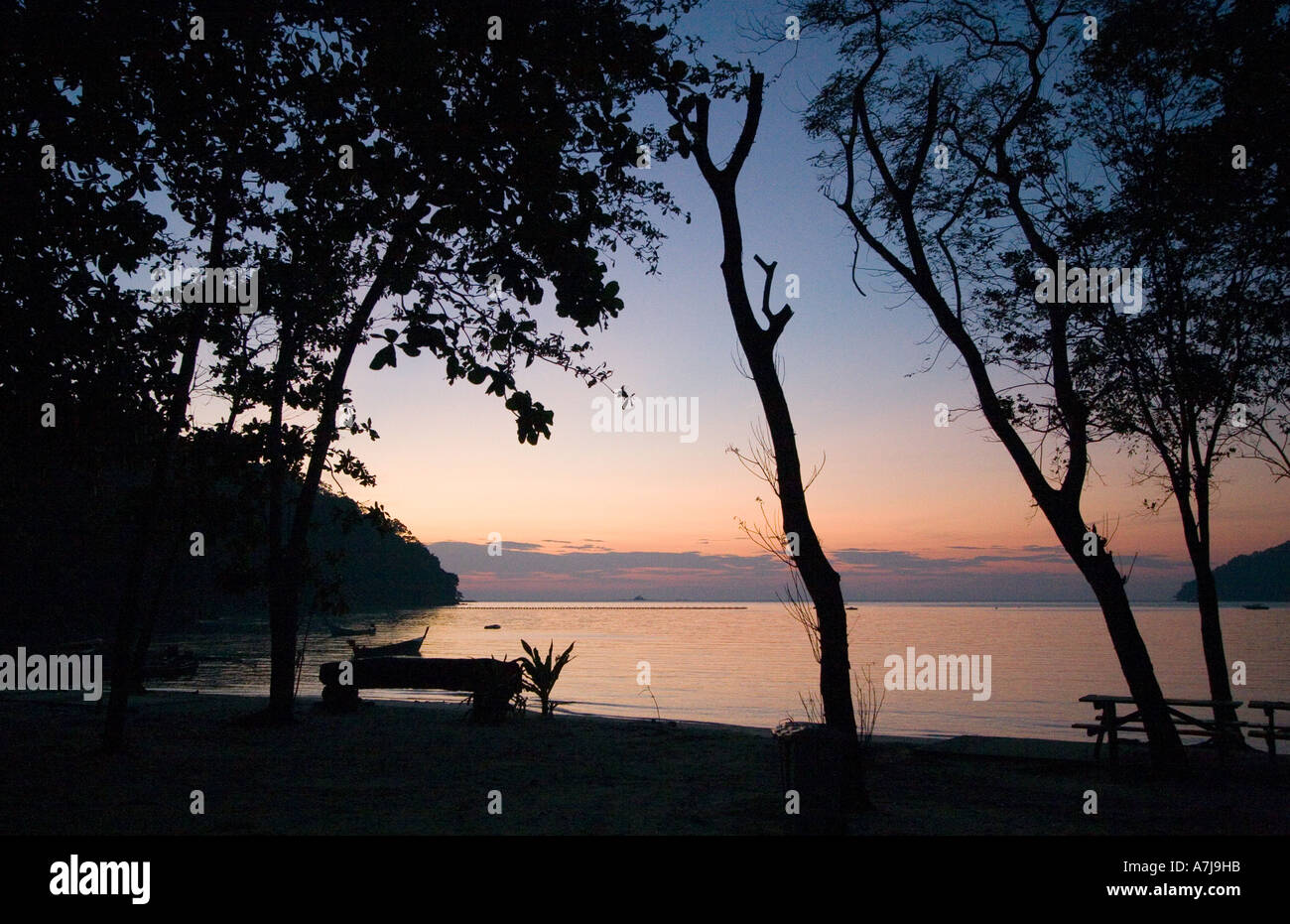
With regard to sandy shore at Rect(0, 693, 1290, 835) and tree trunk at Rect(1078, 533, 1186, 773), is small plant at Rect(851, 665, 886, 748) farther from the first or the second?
tree trunk at Rect(1078, 533, 1186, 773)

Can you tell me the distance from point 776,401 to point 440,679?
8811 mm

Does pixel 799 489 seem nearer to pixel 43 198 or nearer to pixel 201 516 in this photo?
pixel 43 198

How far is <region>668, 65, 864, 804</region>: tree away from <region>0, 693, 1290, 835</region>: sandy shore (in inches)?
44.6

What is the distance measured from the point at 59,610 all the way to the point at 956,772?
64599mm

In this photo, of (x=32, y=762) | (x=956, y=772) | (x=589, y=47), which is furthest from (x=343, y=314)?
(x=956, y=772)

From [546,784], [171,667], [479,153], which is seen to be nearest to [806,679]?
[171,667]

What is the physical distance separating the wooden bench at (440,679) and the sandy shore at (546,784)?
83 centimetres

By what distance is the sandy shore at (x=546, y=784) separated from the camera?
677 centimetres

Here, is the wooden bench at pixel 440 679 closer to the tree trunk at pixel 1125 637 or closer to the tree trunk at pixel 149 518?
the tree trunk at pixel 149 518

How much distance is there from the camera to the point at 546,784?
339 inches

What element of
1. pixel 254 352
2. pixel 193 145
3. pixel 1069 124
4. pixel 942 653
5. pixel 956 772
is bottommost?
pixel 942 653

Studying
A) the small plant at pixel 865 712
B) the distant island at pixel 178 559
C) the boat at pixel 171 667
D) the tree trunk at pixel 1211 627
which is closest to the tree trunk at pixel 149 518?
the distant island at pixel 178 559

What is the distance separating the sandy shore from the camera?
6.77m
